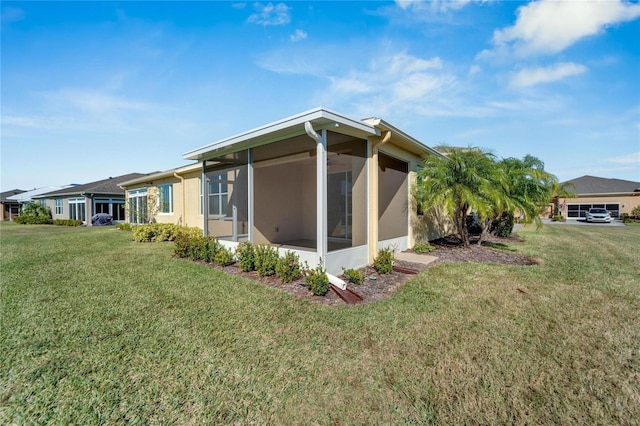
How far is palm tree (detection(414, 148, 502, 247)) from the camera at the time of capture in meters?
7.80

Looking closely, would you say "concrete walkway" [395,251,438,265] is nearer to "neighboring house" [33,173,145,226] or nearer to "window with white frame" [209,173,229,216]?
"window with white frame" [209,173,229,216]

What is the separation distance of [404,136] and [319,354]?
579 centimetres

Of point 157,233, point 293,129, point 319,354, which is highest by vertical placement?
point 293,129

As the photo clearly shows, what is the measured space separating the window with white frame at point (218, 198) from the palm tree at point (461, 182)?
634cm

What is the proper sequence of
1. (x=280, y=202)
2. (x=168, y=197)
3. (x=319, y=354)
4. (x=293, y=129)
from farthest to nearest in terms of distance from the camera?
(x=168, y=197)
(x=280, y=202)
(x=293, y=129)
(x=319, y=354)

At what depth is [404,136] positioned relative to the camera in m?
7.19

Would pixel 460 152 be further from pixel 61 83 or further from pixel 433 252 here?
pixel 61 83

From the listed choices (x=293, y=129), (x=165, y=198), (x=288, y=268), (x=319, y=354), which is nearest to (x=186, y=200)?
(x=165, y=198)

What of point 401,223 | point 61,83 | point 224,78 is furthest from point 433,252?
point 61,83

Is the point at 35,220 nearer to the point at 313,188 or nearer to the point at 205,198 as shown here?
the point at 205,198

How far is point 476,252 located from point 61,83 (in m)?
14.1

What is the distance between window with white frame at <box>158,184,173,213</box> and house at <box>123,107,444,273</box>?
12.7 ft

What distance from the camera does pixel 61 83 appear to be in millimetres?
8906

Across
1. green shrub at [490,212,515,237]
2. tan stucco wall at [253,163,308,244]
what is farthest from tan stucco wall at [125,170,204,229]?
green shrub at [490,212,515,237]
